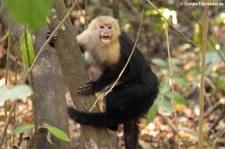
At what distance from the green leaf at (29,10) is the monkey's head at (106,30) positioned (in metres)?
2.61

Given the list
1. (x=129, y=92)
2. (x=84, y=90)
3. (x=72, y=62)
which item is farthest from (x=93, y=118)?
(x=129, y=92)

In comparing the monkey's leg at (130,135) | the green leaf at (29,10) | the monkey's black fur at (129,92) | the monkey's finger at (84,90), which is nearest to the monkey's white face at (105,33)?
the monkey's black fur at (129,92)

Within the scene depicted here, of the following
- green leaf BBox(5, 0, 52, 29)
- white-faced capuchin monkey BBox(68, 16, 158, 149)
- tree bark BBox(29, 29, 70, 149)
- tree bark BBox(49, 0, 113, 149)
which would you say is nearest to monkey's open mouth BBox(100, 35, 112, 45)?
white-faced capuchin monkey BBox(68, 16, 158, 149)

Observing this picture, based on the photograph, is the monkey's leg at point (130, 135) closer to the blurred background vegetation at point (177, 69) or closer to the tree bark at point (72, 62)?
the blurred background vegetation at point (177, 69)

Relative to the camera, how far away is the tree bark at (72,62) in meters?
2.00

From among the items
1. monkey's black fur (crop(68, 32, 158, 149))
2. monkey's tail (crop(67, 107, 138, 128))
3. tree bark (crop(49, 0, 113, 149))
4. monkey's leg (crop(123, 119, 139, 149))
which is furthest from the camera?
monkey's leg (crop(123, 119, 139, 149))

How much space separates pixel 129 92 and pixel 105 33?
523 mm

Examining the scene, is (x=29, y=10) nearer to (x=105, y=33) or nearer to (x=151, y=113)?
(x=105, y=33)

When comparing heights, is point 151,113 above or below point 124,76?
below

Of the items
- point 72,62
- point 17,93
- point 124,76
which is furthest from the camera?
point 124,76

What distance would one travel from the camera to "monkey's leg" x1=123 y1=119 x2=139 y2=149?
3252 millimetres

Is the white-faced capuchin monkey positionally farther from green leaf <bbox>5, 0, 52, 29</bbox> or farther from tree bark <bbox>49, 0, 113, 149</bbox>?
green leaf <bbox>5, 0, 52, 29</bbox>

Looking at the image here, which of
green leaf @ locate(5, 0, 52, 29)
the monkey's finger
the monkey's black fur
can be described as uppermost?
green leaf @ locate(5, 0, 52, 29)

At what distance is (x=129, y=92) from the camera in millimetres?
3160
